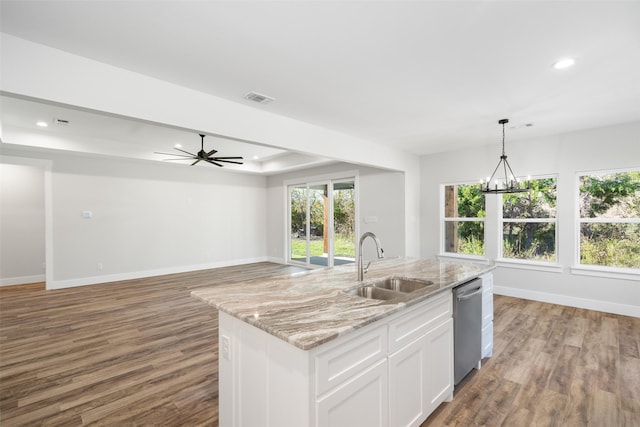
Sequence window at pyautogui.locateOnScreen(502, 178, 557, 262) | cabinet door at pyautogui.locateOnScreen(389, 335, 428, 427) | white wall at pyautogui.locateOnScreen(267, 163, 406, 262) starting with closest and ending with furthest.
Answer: cabinet door at pyautogui.locateOnScreen(389, 335, 428, 427) → window at pyautogui.locateOnScreen(502, 178, 557, 262) → white wall at pyautogui.locateOnScreen(267, 163, 406, 262)

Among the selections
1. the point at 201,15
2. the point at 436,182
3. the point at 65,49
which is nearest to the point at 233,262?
the point at 436,182

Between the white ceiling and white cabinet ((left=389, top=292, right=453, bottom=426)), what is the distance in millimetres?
1913

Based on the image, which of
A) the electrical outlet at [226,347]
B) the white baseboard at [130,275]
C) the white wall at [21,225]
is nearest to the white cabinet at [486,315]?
the electrical outlet at [226,347]

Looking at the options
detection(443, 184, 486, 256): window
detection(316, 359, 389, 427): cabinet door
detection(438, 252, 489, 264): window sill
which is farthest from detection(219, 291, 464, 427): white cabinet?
detection(443, 184, 486, 256): window

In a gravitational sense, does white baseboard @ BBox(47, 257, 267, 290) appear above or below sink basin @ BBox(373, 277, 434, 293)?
below

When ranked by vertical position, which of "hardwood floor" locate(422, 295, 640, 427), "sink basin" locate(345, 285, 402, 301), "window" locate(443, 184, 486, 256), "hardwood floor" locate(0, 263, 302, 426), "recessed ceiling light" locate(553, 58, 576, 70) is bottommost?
"hardwood floor" locate(422, 295, 640, 427)

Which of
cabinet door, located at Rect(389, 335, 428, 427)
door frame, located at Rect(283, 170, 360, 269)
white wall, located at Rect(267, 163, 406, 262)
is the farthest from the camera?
door frame, located at Rect(283, 170, 360, 269)

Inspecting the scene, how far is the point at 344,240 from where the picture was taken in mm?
7164

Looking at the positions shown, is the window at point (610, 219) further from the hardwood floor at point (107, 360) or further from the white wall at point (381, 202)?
the hardwood floor at point (107, 360)

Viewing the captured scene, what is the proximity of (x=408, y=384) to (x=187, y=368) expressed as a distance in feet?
6.70

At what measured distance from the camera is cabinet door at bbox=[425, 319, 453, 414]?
204cm

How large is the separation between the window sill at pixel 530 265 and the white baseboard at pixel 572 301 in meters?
0.38

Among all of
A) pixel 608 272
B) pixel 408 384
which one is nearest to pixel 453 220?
pixel 608 272

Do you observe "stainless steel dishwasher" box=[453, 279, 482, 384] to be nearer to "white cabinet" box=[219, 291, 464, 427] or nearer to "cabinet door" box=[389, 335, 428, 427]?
"white cabinet" box=[219, 291, 464, 427]
